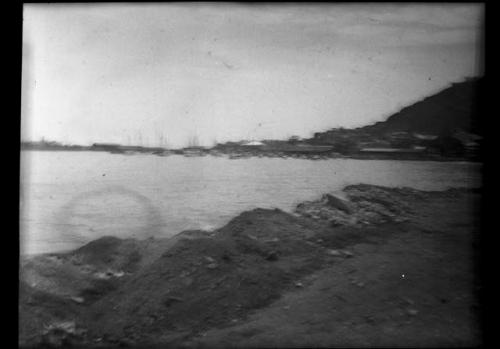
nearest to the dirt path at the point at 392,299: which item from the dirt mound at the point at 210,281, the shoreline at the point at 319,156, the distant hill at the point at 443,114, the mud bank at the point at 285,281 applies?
the mud bank at the point at 285,281

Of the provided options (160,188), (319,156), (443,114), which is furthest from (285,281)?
(443,114)

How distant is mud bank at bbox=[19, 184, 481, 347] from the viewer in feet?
7.24

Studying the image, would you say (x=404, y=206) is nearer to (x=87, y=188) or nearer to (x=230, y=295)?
(x=230, y=295)

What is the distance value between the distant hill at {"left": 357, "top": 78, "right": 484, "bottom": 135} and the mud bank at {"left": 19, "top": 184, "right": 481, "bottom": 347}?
19.0 inches

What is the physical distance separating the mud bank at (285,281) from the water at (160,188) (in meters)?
0.09

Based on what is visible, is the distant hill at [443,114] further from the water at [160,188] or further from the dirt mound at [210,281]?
the dirt mound at [210,281]

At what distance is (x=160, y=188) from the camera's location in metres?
2.45

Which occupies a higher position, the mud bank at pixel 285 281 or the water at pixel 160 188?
the water at pixel 160 188

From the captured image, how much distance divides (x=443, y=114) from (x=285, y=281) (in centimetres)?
176

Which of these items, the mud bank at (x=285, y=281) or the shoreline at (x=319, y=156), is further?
the shoreline at (x=319, y=156)

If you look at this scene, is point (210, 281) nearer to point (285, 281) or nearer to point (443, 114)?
point (285, 281)

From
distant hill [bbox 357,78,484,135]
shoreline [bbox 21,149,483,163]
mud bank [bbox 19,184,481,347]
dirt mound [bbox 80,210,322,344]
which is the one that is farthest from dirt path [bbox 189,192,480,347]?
distant hill [bbox 357,78,484,135]

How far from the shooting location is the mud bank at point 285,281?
2.21 meters

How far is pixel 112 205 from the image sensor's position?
8.00 feet
